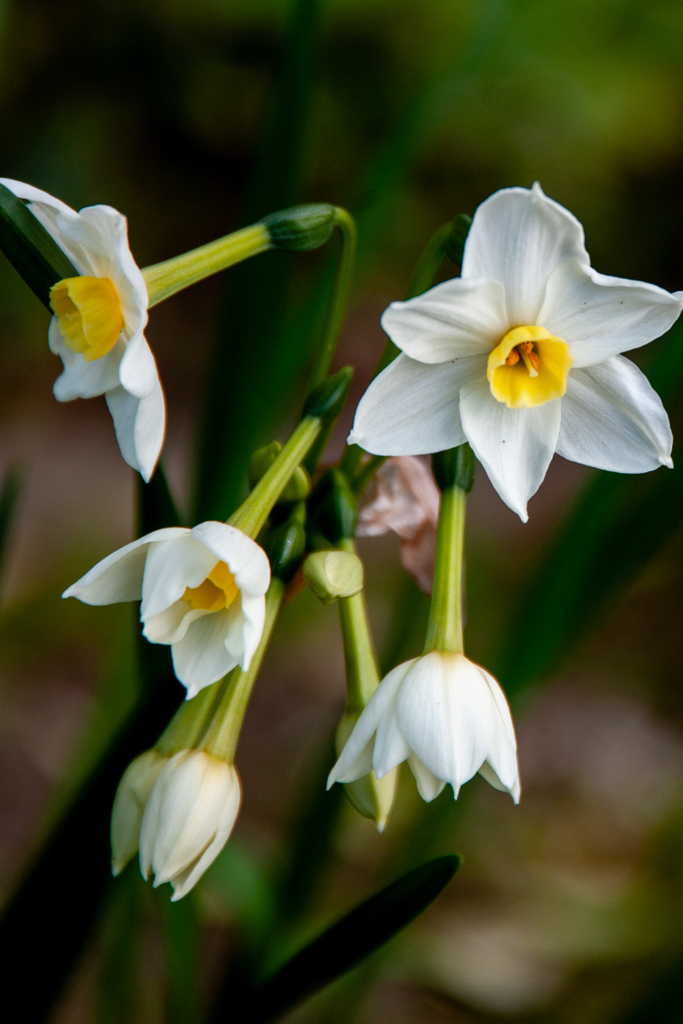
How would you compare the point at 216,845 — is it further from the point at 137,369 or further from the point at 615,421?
the point at 615,421

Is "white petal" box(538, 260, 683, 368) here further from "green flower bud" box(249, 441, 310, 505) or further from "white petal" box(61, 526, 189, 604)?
"white petal" box(61, 526, 189, 604)

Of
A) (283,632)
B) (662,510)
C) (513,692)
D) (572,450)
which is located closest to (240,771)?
(283,632)

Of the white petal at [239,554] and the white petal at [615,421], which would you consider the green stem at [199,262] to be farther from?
the white petal at [615,421]

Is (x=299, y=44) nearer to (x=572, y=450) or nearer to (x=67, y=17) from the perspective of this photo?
(x=572, y=450)

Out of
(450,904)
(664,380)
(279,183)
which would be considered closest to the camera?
(664,380)

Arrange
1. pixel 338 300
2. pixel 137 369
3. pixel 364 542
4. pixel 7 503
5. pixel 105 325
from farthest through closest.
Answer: pixel 364 542 → pixel 7 503 → pixel 338 300 → pixel 105 325 → pixel 137 369

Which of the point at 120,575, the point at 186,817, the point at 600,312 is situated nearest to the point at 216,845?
the point at 186,817
